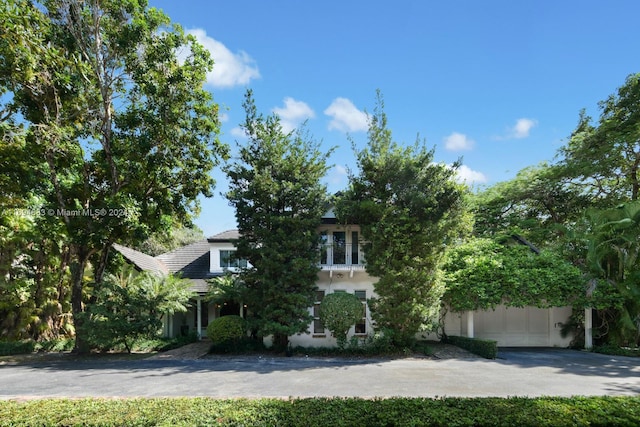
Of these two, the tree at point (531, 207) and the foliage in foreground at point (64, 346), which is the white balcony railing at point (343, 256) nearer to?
the tree at point (531, 207)

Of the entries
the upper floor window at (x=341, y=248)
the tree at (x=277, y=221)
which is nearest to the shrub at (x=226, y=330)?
the tree at (x=277, y=221)

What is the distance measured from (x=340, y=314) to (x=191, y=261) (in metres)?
11.1

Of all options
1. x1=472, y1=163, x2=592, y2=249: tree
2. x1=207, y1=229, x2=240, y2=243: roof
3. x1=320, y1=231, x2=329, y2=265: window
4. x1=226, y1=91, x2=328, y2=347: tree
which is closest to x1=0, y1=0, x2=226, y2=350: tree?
x1=226, y1=91, x2=328, y2=347: tree

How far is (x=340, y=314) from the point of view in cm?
1479

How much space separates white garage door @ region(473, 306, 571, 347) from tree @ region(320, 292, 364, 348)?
7.08m

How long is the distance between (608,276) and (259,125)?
619 inches

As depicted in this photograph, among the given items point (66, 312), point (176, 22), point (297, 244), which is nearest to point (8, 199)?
point (66, 312)

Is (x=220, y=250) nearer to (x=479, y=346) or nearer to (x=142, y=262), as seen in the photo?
(x=142, y=262)

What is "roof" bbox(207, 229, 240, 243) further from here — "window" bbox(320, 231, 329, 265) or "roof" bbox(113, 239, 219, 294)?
"window" bbox(320, 231, 329, 265)

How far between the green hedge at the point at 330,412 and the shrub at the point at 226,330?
343 inches

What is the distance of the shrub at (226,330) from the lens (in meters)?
15.3

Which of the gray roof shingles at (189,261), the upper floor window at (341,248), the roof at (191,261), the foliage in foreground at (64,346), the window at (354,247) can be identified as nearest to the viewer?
the foliage in foreground at (64,346)

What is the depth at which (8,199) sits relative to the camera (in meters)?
15.6

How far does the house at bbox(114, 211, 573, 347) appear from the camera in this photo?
16688 mm
